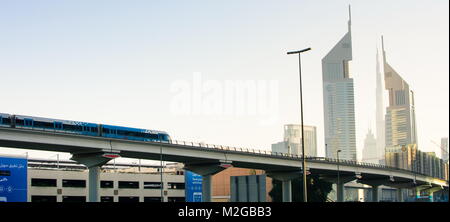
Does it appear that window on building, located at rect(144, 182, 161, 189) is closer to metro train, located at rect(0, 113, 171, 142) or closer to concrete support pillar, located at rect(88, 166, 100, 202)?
metro train, located at rect(0, 113, 171, 142)

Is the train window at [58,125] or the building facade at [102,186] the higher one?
the train window at [58,125]

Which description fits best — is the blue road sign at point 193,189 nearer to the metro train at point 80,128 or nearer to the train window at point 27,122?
the metro train at point 80,128

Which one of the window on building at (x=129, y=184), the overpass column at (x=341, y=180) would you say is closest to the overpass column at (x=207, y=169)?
the window on building at (x=129, y=184)

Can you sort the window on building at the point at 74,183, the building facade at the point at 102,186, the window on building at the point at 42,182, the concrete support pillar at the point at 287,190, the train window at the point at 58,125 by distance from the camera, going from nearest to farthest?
the train window at the point at 58,125
the window on building at the point at 42,182
the building facade at the point at 102,186
the window on building at the point at 74,183
the concrete support pillar at the point at 287,190

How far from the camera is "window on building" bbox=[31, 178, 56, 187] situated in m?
114

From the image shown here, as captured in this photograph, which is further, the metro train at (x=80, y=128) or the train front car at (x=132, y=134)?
the train front car at (x=132, y=134)

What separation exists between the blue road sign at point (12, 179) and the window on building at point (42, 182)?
159 ft

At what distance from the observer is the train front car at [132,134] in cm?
9650

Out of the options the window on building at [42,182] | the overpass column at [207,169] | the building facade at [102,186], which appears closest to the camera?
the window on building at [42,182]

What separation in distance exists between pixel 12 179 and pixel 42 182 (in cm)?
5043
